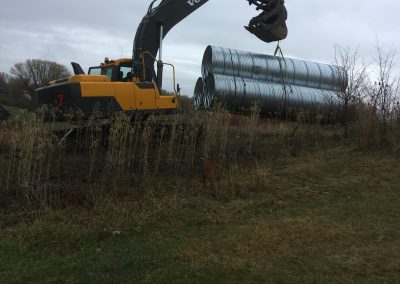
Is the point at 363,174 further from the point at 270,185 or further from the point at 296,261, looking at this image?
the point at 296,261

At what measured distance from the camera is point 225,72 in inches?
715

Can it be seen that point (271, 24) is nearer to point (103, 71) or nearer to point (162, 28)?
point (162, 28)

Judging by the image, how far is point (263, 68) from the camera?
18.5 m

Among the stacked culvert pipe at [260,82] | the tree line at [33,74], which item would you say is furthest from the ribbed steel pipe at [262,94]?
the tree line at [33,74]

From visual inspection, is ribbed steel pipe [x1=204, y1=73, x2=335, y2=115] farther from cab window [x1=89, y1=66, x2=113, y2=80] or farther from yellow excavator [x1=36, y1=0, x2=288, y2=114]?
cab window [x1=89, y1=66, x2=113, y2=80]

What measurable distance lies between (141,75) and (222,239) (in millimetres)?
6936

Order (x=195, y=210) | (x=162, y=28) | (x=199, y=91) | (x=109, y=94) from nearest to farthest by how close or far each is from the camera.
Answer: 1. (x=195, y=210)
2. (x=109, y=94)
3. (x=162, y=28)
4. (x=199, y=91)

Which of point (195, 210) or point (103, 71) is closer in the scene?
point (195, 210)

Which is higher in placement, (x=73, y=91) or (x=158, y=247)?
(x=73, y=91)

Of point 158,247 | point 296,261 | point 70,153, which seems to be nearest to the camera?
point 296,261

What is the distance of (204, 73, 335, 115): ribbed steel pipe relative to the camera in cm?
1695

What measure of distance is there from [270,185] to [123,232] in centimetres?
298

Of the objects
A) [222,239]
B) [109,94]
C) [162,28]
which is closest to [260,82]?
[162,28]

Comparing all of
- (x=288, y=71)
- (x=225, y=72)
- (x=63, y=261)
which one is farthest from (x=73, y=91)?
(x=288, y=71)
